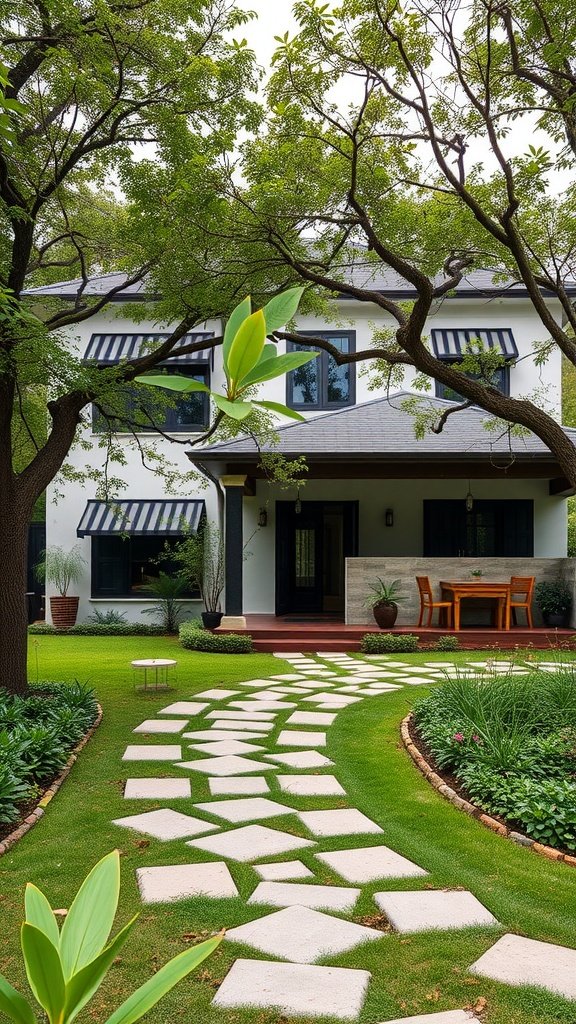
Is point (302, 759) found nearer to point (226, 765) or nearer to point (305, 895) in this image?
point (226, 765)

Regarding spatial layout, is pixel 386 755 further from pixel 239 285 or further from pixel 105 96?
pixel 105 96

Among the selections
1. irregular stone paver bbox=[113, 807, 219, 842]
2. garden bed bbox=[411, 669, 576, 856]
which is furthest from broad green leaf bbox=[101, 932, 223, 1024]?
garden bed bbox=[411, 669, 576, 856]

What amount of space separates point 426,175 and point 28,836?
740cm

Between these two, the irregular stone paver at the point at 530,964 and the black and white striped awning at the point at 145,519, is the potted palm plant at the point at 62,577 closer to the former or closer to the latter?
the black and white striped awning at the point at 145,519

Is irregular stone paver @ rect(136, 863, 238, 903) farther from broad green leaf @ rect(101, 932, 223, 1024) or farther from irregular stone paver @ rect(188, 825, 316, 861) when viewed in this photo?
broad green leaf @ rect(101, 932, 223, 1024)

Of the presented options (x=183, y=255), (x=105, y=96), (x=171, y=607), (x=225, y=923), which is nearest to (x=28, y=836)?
(x=225, y=923)

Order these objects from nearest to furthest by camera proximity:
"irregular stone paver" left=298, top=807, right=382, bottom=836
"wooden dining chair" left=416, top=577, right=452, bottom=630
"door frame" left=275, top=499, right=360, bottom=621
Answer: "irregular stone paver" left=298, top=807, right=382, bottom=836
"wooden dining chair" left=416, top=577, right=452, bottom=630
"door frame" left=275, top=499, right=360, bottom=621

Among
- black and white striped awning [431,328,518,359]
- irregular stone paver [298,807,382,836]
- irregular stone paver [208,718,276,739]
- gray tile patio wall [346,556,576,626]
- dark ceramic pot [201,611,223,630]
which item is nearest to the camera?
irregular stone paver [298,807,382,836]

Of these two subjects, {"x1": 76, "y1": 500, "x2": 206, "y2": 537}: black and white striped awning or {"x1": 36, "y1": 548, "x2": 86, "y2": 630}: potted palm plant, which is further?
{"x1": 36, "y1": 548, "x2": 86, "y2": 630}: potted palm plant

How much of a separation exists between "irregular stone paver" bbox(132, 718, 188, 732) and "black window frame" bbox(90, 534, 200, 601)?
31.3ft

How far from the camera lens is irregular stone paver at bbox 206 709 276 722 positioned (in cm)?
765

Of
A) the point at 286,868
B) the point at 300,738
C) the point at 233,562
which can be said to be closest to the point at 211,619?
the point at 233,562

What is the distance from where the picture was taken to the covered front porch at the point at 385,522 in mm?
14328

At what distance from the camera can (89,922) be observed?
74 centimetres
